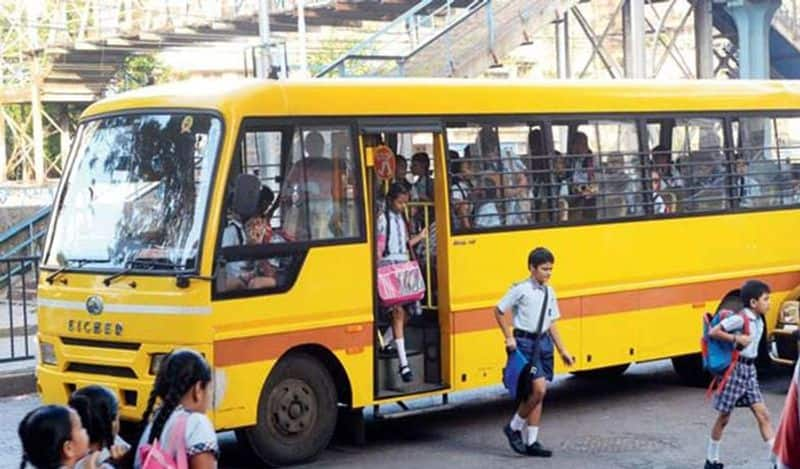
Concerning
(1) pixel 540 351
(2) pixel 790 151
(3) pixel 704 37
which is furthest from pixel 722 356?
(3) pixel 704 37

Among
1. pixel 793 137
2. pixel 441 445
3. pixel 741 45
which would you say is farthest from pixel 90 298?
pixel 741 45

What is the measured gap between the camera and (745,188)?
13328mm

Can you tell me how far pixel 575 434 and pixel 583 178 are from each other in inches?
91.8

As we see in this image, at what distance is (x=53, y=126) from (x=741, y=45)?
24.4 m

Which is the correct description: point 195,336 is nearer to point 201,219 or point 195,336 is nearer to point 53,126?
point 201,219

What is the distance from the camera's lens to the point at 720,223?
12945 millimetres

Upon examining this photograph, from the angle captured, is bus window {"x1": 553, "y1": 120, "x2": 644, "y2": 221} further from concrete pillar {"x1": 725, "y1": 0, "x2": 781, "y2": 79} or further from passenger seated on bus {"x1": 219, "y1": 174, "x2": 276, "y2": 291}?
concrete pillar {"x1": 725, "y1": 0, "x2": 781, "y2": 79}

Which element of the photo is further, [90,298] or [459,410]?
[459,410]

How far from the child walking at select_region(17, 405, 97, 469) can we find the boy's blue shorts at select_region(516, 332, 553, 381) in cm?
579

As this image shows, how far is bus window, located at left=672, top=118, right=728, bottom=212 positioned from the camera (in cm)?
1279

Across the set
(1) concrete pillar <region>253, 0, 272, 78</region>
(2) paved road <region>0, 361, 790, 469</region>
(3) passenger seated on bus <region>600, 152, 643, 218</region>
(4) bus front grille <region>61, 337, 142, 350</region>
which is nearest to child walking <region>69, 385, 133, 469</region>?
(4) bus front grille <region>61, 337, 142, 350</region>

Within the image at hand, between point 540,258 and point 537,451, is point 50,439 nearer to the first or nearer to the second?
A: point 540,258

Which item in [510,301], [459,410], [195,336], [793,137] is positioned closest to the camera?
[195,336]

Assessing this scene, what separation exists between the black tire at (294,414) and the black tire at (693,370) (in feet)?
14.7
